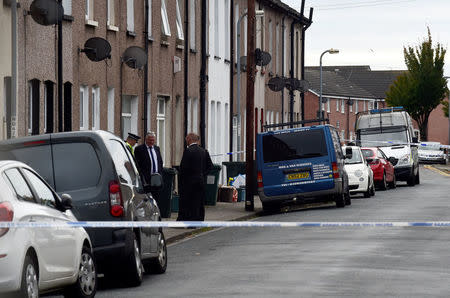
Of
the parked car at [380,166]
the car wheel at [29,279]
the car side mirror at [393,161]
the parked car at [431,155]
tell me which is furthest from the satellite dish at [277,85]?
the parked car at [431,155]

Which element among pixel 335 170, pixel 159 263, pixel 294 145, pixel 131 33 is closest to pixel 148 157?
pixel 294 145

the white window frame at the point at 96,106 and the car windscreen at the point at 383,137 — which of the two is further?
the car windscreen at the point at 383,137

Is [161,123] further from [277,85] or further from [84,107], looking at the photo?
[277,85]

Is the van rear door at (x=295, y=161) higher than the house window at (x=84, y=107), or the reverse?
the house window at (x=84, y=107)

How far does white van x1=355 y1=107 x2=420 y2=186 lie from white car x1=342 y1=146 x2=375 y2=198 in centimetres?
987

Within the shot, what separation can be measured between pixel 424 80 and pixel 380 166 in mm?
63416

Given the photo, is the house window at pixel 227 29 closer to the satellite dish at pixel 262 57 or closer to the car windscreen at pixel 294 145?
the satellite dish at pixel 262 57

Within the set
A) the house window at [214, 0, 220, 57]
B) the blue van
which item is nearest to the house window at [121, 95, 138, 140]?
the blue van

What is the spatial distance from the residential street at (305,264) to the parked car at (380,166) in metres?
19.9

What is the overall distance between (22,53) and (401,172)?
26573mm

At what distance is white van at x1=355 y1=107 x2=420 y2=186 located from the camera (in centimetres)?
4800

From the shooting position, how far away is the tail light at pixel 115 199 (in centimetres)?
1309

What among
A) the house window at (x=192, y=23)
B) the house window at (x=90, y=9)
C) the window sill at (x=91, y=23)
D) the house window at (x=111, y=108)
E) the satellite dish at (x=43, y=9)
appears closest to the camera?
the satellite dish at (x=43, y=9)

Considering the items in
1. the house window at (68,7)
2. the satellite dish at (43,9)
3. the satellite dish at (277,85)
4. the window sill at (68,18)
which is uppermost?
the house window at (68,7)
